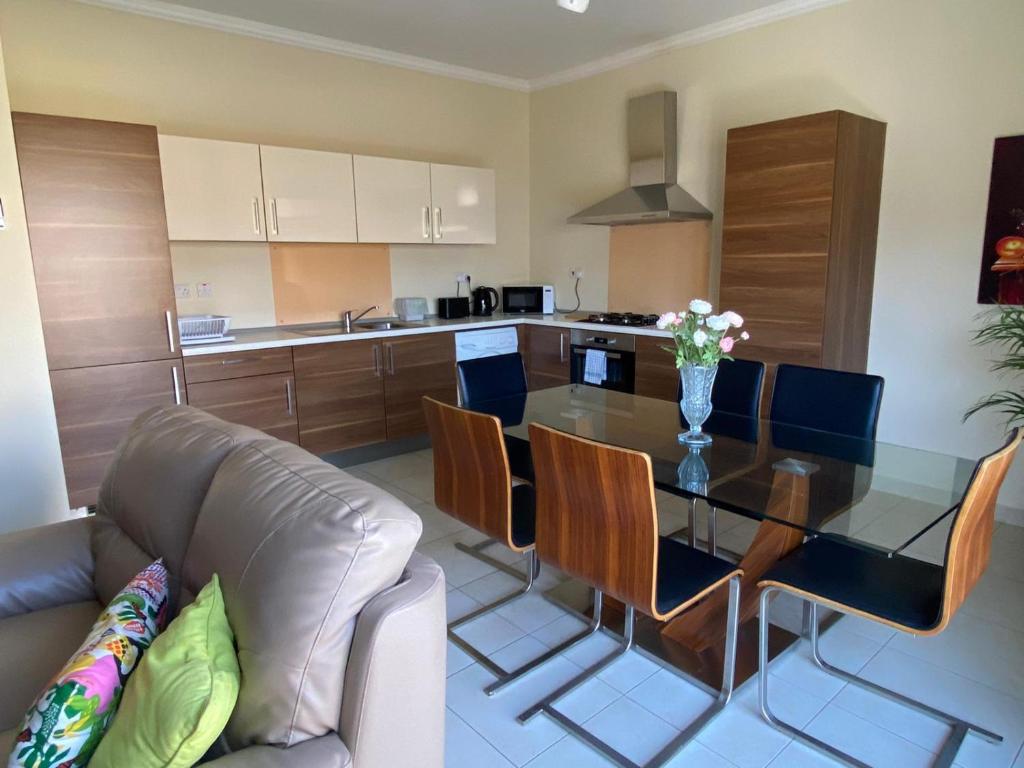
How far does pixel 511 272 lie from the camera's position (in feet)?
17.9

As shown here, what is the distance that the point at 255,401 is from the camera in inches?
144

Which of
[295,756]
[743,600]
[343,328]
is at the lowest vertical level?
[743,600]

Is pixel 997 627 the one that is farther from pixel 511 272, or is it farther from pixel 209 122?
pixel 209 122

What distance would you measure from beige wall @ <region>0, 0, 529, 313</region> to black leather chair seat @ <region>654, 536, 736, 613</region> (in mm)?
3316

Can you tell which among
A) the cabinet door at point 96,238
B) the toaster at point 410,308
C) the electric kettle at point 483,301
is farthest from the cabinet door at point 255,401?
the electric kettle at point 483,301

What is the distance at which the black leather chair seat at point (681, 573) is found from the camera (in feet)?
5.68

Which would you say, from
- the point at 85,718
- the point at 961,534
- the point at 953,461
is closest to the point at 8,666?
the point at 85,718

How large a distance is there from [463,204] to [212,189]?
5.74ft

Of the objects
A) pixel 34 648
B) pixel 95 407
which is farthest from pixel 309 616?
pixel 95 407

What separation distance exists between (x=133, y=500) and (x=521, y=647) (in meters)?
1.34

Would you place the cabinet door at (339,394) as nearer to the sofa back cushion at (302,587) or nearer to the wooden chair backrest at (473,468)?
the wooden chair backrest at (473,468)

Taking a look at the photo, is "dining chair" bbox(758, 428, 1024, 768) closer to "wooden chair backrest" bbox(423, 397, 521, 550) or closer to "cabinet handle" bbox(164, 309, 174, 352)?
"wooden chair backrest" bbox(423, 397, 521, 550)

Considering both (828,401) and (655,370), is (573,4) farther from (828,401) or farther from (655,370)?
(655,370)

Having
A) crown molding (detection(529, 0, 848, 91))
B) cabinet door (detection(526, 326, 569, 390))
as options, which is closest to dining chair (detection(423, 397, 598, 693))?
cabinet door (detection(526, 326, 569, 390))
